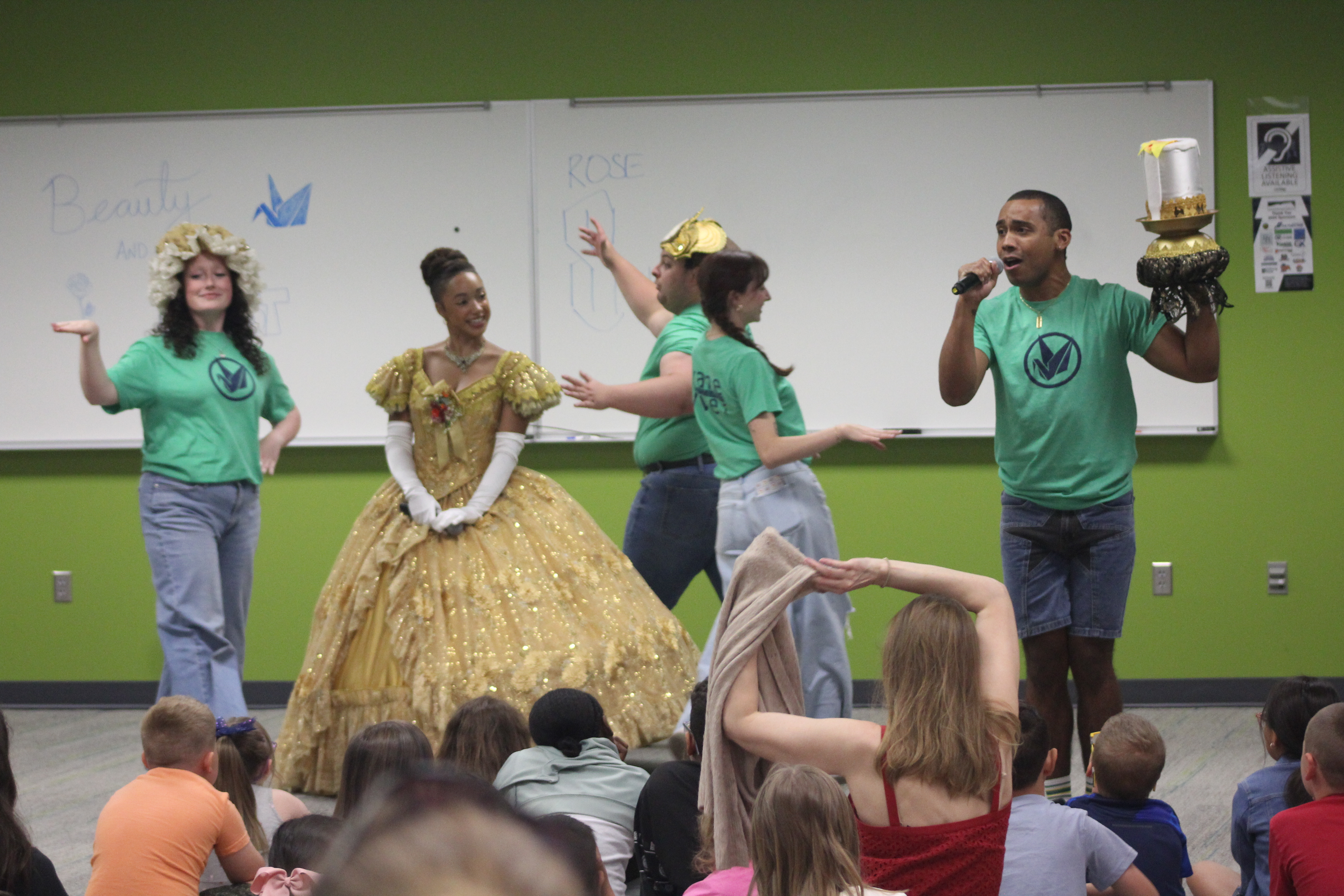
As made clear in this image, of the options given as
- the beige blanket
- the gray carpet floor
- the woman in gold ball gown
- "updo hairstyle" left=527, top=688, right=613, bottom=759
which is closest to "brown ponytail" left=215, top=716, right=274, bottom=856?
"updo hairstyle" left=527, top=688, right=613, bottom=759

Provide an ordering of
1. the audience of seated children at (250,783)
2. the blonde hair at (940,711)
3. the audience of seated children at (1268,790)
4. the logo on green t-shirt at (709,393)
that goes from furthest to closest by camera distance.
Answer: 1. the logo on green t-shirt at (709,393)
2. the audience of seated children at (250,783)
3. the audience of seated children at (1268,790)
4. the blonde hair at (940,711)

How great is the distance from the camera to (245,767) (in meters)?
2.54

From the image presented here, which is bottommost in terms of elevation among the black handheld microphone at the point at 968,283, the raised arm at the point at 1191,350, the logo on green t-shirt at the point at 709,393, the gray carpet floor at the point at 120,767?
the gray carpet floor at the point at 120,767

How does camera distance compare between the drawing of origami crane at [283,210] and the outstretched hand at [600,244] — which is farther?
the drawing of origami crane at [283,210]

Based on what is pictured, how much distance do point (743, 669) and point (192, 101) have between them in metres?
4.38

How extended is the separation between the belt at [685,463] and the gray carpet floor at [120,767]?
0.90m

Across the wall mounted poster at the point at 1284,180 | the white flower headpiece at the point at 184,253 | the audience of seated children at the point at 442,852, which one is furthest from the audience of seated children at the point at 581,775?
the wall mounted poster at the point at 1284,180

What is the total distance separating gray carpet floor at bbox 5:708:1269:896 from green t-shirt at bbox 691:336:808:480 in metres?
1.05

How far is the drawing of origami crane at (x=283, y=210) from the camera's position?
204 inches

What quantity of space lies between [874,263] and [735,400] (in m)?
1.84

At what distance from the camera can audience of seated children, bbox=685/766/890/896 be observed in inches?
60.2

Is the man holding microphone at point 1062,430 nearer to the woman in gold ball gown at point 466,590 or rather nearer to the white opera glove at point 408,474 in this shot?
the woman in gold ball gown at point 466,590

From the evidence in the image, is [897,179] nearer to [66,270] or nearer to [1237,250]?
[1237,250]

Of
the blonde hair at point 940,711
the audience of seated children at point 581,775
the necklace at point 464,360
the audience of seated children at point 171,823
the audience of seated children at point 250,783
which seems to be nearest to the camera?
the blonde hair at point 940,711
